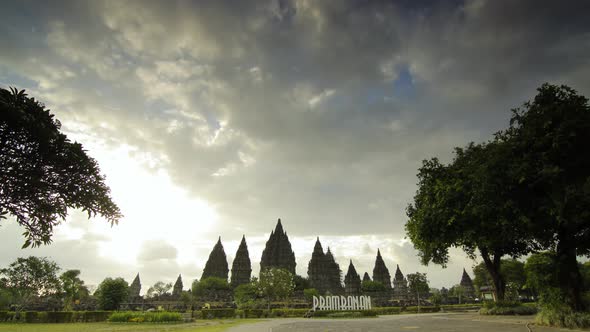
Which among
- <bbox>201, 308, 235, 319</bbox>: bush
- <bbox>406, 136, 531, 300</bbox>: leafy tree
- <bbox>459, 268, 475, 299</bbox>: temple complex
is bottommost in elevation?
<bbox>459, 268, 475, 299</bbox>: temple complex

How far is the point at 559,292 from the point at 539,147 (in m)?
7.86

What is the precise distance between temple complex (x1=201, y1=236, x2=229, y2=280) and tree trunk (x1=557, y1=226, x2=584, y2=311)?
9949 cm

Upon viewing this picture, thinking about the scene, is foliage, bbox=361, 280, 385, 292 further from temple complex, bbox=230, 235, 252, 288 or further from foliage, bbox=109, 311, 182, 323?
foliage, bbox=109, 311, 182, 323

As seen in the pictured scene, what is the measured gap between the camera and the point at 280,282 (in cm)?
5494

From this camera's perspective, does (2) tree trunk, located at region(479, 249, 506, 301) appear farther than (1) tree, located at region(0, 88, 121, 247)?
Yes

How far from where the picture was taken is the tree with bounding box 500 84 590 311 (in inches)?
586

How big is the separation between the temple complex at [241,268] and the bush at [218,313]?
2500 inches

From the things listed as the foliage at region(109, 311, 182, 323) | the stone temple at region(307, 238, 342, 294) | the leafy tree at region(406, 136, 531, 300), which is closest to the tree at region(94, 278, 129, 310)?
the foliage at region(109, 311, 182, 323)

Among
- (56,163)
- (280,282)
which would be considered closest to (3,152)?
(56,163)

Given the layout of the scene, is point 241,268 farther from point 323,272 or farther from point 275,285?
point 275,285

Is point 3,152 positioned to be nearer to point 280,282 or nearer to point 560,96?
point 560,96

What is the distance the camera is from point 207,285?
9125 centimetres

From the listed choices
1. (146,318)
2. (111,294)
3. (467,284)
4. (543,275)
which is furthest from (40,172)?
(467,284)

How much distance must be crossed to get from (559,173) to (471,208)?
5.42m
